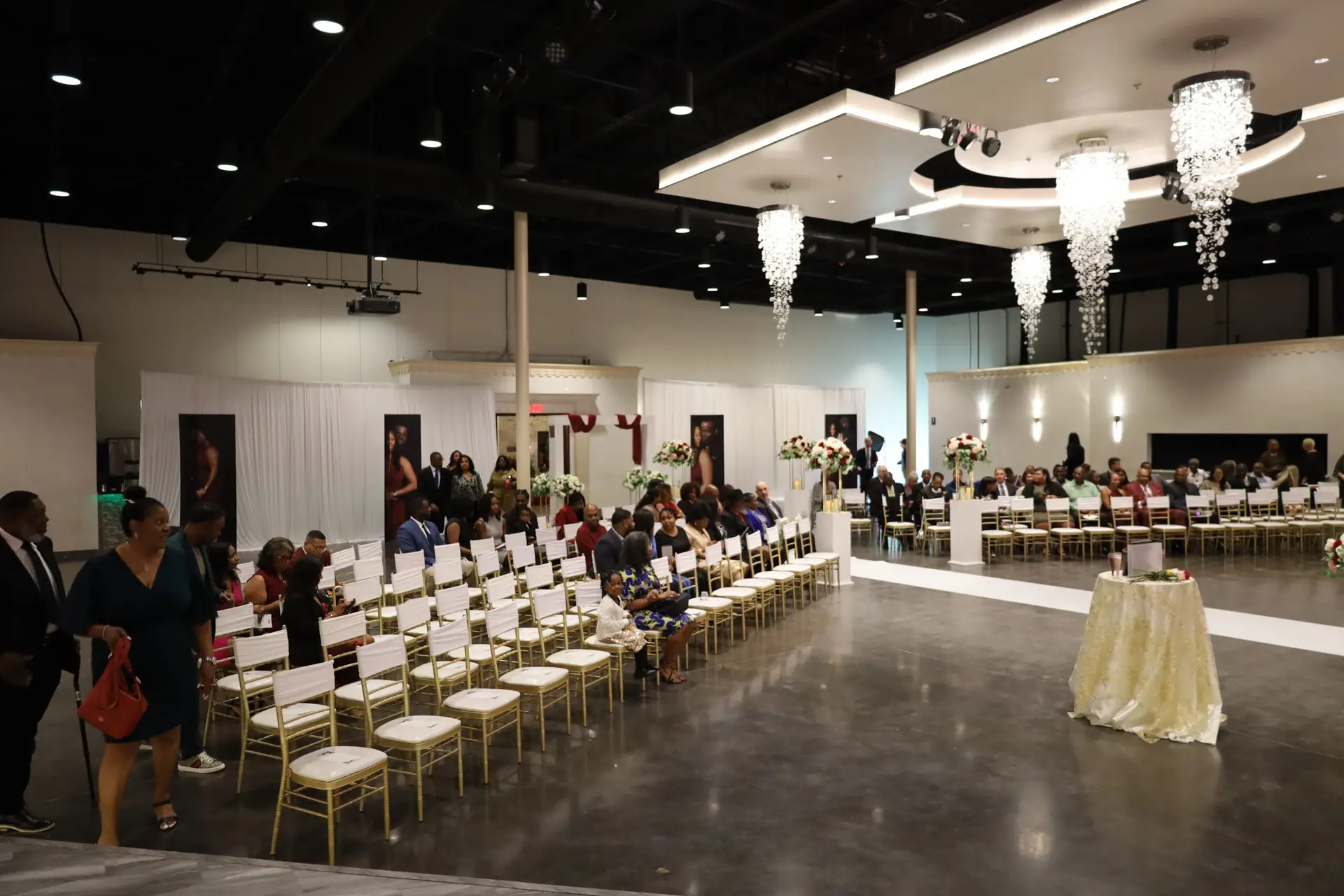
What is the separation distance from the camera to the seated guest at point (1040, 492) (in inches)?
536

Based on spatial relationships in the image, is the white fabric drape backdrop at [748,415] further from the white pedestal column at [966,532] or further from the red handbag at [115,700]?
the red handbag at [115,700]

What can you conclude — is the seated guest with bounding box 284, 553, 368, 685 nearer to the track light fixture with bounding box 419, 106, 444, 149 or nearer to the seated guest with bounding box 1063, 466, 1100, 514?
the track light fixture with bounding box 419, 106, 444, 149

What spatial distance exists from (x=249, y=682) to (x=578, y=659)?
6.87 feet

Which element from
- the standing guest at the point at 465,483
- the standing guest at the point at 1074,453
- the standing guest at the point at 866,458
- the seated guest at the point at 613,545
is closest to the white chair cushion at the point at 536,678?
the seated guest at the point at 613,545

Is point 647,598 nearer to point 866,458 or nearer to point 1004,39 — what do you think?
point 1004,39

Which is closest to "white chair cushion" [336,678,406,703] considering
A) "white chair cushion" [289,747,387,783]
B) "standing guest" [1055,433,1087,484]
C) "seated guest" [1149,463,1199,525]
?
"white chair cushion" [289,747,387,783]

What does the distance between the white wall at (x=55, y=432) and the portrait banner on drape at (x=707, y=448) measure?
37.1 feet

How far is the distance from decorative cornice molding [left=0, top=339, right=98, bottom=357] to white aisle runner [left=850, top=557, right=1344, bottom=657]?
11664 millimetres

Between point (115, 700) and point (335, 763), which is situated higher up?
point (115, 700)

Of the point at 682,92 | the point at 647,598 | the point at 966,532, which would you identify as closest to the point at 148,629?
the point at 647,598

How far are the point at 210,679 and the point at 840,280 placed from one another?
1745 cm

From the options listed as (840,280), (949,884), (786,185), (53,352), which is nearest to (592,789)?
(949,884)

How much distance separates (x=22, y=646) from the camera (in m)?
4.19

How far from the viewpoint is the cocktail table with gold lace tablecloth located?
568cm
